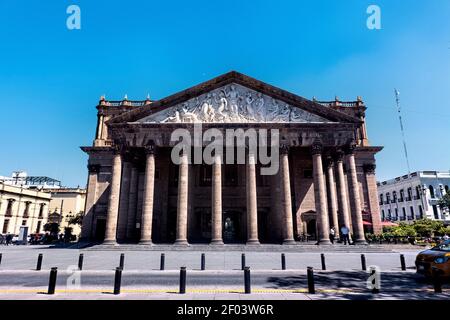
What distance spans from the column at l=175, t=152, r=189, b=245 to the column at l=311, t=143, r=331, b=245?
38.7ft

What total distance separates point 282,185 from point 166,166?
13.6 m

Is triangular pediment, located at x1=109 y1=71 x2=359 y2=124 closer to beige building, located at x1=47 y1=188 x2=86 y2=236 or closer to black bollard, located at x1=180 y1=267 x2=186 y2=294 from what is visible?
black bollard, located at x1=180 y1=267 x2=186 y2=294

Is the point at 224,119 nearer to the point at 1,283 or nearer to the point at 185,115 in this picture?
the point at 185,115

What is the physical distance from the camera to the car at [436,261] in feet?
31.7

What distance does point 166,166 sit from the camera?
30.5 metres

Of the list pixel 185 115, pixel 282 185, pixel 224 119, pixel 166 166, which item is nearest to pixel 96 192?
pixel 166 166

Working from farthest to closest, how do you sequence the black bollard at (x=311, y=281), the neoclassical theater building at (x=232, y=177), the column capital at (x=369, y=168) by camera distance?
the column capital at (x=369, y=168), the neoclassical theater building at (x=232, y=177), the black bollard at (x=311, y=281)

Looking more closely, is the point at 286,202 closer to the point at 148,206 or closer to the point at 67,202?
the point at 148,206

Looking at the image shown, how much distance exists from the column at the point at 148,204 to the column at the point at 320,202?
14946mm

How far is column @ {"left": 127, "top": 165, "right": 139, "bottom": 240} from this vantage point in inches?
1079

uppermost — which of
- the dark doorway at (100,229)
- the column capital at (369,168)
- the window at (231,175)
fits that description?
the column capital at (369,168)

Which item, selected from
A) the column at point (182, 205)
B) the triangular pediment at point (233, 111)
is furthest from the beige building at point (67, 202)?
the column at point (182, 205)

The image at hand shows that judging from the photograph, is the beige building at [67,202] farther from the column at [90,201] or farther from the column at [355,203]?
the column at [355,203]
